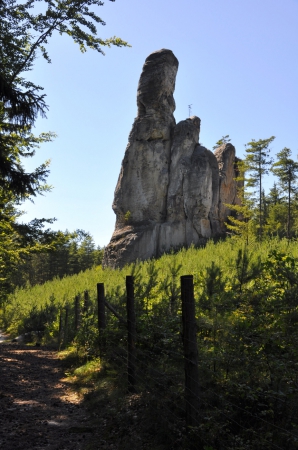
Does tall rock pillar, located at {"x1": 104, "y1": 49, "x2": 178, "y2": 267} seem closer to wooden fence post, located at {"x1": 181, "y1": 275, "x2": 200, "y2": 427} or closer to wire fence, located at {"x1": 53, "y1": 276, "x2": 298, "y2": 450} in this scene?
wire fence, located at {"x1": 53, "y1": 276, "x2": 298, "y2": 450}

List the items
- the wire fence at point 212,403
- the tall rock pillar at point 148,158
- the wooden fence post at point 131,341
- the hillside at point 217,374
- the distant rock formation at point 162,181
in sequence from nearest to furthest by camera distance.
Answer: the wire fence at point 212,403 → the hillside at point 217,374 → the wooden fence post at point 131,341 → the distant rock formation at point 162,181 → the tall rock pillar at point 148,158

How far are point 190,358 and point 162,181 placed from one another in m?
35.4

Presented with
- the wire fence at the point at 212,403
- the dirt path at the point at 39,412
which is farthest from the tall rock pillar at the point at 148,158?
the wire fence at the point at 212,403

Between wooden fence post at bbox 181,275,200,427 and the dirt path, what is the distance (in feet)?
5.50

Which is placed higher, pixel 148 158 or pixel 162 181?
pixel 148 158

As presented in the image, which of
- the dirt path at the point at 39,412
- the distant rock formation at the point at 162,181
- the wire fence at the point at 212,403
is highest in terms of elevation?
the distant rock formation at the point at 162,181

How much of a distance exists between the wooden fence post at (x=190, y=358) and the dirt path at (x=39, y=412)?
1.68m

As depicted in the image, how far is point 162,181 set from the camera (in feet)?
128

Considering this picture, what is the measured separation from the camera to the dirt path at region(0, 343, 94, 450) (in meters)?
5.18

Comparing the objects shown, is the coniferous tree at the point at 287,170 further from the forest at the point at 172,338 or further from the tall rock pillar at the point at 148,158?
the forest at the point at 172,338

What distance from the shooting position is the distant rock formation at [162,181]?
1489 inches

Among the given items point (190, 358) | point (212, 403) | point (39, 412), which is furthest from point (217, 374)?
point (39, 412)

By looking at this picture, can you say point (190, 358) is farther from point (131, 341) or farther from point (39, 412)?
point (39, 412)

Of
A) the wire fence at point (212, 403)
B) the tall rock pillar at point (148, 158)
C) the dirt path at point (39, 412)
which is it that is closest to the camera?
the wire fence at point (212, 403)
